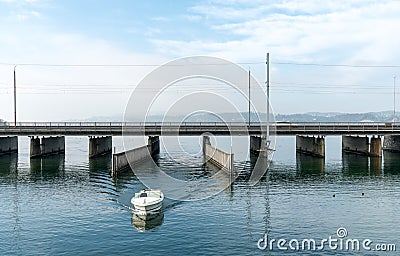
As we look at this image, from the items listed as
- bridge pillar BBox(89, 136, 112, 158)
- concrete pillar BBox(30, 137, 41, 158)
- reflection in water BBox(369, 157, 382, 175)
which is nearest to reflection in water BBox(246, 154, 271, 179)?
reflection in water BBox(369, 157, 382, 175)

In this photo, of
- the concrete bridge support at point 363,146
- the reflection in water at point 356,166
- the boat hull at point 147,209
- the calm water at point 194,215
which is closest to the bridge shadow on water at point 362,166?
the reflection in water at point 356,166

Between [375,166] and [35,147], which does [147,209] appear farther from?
[35,147]

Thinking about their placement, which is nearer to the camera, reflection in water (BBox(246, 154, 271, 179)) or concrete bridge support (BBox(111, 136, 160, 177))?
concrete bridge support (BBox(111, 136, 160, 177))

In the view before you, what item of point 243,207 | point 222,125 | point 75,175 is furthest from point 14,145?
point 243,207

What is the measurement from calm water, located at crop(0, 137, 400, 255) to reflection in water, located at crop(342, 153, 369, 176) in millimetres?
3455

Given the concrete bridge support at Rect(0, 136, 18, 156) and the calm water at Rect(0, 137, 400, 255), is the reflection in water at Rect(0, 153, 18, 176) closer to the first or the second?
the concrete bridge support at Rect(0, 136, 18, 156)

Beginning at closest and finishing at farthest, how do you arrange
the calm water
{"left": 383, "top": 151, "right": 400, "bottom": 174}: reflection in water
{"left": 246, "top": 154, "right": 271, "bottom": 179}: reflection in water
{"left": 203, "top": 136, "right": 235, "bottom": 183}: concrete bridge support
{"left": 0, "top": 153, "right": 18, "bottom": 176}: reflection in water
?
the calm water → {"left": 203, "top": 136, "right": 235, "bottom": 183}: concrete bridge support → {"left": 0, "top": 153, "right": 18, "bottom": 176}: reflection in water → {"left": 383, "top": 151, "right": 400, "bottom": 174}: reflection in water → {"left": 246, "top": 154, "right": 271, "bottom": 179}: reflection in water

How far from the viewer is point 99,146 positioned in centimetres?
8581

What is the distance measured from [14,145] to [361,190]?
80554 mm

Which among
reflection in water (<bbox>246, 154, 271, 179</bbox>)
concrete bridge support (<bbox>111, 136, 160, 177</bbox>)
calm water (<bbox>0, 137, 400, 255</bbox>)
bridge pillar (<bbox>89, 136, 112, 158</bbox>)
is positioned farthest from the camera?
bridge pillar (<bbox>89, 136, 112, 158</bbox>)

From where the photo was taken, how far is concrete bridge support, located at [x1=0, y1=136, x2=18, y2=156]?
287 ft

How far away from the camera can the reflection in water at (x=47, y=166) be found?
201 ft
